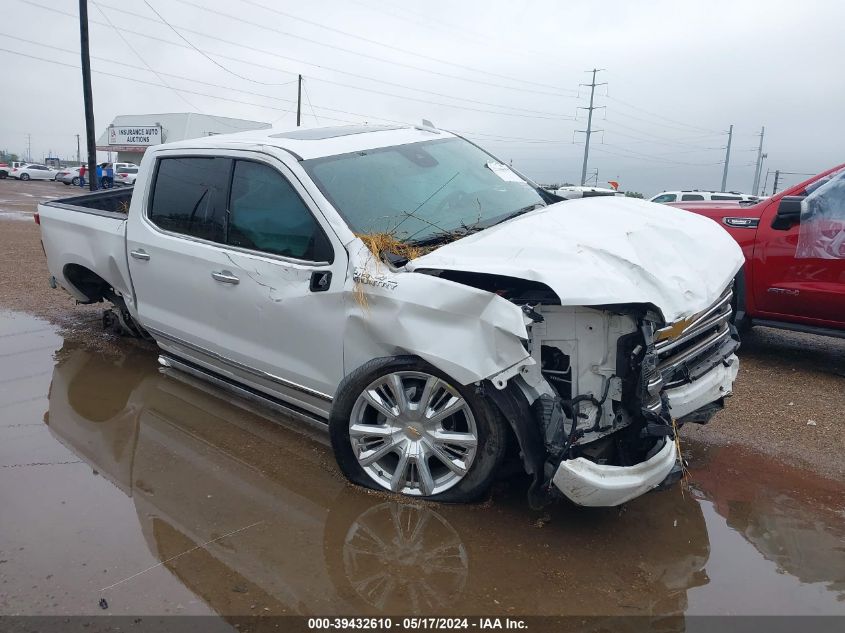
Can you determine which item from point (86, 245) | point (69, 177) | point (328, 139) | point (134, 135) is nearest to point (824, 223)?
point (328, 139)

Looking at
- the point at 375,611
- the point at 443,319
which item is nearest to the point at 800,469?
the point at 443,319

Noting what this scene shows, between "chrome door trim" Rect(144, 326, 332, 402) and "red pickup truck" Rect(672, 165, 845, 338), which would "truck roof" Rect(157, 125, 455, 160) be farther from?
"red pickup truck" Rect(672, 165, 845, 338)

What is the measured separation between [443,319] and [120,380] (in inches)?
130

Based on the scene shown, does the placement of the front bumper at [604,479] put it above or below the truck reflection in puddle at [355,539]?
above

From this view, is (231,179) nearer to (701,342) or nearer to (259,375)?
(259,375)

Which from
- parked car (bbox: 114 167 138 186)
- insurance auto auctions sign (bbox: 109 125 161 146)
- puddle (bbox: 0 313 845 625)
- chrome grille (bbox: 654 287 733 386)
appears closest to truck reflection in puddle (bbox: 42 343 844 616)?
puddle (bbox: 0 313 845 625)

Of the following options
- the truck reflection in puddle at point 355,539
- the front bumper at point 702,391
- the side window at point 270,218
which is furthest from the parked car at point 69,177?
the front bumper at point 702,391

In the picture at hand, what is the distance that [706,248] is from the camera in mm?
3725

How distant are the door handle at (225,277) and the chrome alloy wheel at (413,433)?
1.16 metres

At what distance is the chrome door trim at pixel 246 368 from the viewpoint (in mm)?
3771

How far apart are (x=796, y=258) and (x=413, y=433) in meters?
3.97

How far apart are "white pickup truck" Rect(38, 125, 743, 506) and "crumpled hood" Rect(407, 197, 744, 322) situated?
0.01 m

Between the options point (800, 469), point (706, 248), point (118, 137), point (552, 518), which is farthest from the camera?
point (118, 137)

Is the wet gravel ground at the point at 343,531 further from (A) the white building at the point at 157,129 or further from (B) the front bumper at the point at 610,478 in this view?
(A) the white building at the point at 157,129
